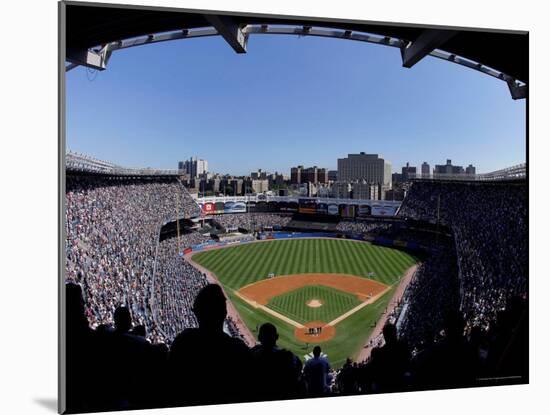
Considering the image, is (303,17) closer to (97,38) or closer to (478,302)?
(97,38)

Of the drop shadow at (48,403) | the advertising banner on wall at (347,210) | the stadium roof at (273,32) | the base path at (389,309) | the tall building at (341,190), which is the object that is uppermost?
the stadium roof at (273,32)

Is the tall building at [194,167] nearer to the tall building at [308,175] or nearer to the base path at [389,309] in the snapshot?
the tall building at [308,175]

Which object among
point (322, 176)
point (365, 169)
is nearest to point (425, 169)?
point (365, 169)

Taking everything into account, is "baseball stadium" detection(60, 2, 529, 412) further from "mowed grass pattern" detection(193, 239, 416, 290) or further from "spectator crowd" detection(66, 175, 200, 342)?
"mowed grass pattern" detection(193, 239, 416, 290)

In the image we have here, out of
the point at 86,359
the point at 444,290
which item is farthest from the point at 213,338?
the point at 444,290

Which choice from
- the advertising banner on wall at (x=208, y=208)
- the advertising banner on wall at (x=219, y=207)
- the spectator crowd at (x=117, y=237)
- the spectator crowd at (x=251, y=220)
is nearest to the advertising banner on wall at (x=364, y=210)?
the spectator crowd at (x=251, y=220)

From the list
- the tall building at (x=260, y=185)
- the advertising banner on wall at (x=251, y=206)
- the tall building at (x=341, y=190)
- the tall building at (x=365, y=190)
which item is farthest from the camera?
the advertising banner on wall at (x=251, y=206)

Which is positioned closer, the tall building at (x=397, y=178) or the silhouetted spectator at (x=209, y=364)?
the silhouetted spectator at (x=209, y=364)
